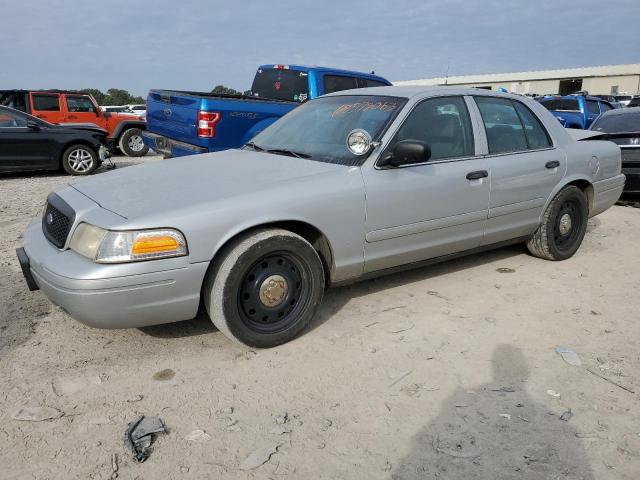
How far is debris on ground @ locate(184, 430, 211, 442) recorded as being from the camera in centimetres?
247

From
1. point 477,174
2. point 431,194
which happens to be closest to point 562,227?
point 477,174

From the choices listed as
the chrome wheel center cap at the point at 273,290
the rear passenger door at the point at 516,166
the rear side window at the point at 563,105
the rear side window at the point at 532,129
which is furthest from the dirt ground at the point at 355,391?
the rear side window at the point at 563,105

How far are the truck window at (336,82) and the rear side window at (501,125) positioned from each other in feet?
14.5

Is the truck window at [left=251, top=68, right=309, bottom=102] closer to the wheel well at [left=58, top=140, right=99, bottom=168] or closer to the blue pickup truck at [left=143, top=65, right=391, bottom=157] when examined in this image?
the blue pickup truck at [left=143, top=65, right=391, bottom=157]

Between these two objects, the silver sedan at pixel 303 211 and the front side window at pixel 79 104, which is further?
the front side window at pixel 79 104

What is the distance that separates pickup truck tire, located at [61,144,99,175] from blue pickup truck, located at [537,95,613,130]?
39.5 feet

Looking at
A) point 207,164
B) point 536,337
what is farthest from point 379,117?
point 536,337

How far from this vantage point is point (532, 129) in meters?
4.78

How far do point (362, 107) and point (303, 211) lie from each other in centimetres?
122

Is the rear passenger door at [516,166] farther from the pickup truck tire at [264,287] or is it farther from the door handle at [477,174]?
the pickup truck tire at [264,287]

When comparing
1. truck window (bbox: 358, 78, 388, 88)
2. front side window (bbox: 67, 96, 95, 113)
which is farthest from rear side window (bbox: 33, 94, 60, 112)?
truck window (bbox: 358, 78, 388, 88)

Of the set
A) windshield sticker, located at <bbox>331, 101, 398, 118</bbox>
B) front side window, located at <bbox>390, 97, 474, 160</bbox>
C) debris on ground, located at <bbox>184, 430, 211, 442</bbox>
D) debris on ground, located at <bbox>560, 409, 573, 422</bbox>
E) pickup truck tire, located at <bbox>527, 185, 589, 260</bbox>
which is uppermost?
windshield sticker, located at <bbox>331, 101, 398, 118</bbox>

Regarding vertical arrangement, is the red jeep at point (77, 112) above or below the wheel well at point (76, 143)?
above

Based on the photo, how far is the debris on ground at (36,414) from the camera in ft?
8.52
